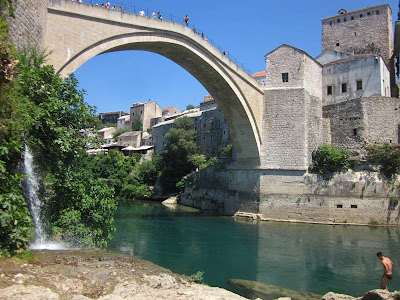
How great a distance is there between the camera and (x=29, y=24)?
841 cm

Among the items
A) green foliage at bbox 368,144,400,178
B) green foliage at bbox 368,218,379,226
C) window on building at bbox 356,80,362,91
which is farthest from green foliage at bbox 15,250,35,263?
window on building at bbox 356,80,362,91

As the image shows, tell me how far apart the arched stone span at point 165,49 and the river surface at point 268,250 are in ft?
15.6

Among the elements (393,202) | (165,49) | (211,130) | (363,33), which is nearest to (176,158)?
(211,130)

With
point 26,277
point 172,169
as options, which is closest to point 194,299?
point 26,277

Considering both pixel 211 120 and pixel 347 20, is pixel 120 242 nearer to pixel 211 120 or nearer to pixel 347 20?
pixel 211 120

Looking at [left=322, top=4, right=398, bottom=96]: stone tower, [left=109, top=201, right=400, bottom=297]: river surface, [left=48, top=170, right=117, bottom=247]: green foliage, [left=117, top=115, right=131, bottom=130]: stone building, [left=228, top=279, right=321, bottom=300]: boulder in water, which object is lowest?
[left=228, top=279, right=321, bottom=300]: boulder in water

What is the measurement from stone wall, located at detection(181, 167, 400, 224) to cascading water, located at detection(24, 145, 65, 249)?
11616mm

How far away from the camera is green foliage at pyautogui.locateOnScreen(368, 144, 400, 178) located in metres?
15.9

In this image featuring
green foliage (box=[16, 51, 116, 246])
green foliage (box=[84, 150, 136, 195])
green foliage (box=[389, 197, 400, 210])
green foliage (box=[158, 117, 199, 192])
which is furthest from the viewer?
green foliage (box=[84, 150, 136, 195])

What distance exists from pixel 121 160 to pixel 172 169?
6.90 metres

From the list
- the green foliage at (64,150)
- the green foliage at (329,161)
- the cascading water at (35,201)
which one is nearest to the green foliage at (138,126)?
the green foliage at (329,161)

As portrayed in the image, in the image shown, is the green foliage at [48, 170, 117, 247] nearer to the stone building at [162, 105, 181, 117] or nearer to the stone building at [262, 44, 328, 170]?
the stone building at [262, 44, 328, 170]

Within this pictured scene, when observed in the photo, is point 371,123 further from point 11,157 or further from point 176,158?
point 11,157

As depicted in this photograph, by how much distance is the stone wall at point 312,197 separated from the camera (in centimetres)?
1579
